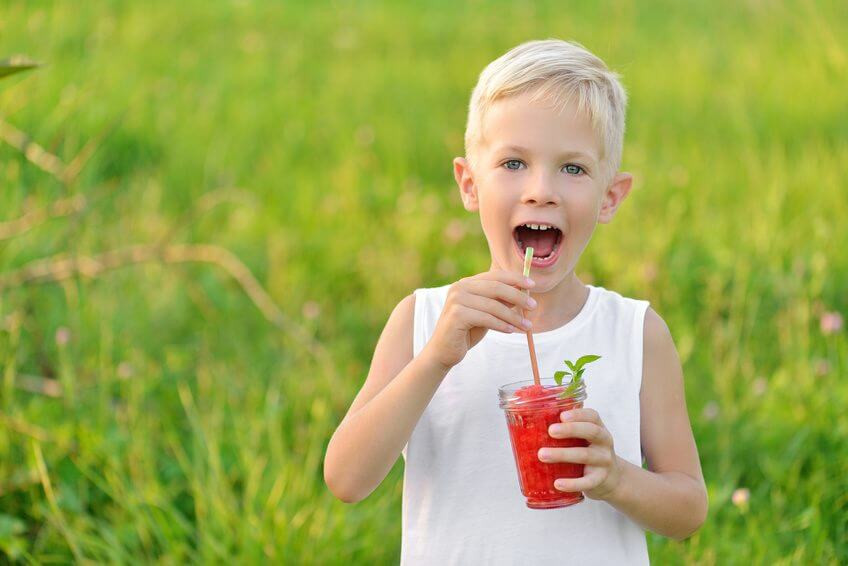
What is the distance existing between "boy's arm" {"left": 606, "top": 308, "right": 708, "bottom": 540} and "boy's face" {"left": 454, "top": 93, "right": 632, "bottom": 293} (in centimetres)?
22

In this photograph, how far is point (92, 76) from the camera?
5527 millimetres

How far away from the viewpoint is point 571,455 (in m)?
1.58

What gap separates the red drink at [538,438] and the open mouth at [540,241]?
0.73 feet

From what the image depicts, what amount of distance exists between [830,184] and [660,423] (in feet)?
9.16

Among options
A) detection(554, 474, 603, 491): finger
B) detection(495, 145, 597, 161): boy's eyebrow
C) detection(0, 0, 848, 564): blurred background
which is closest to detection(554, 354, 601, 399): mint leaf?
detection(554, 474, 603, 491): finger

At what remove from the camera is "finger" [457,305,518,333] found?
1.63m

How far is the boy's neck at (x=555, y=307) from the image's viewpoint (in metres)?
1.92

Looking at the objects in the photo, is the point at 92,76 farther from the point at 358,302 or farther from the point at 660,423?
the point at 660,423

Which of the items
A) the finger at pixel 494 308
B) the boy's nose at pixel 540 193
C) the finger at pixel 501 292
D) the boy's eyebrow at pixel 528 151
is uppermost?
the boy's eyebrow at pixel 528 151

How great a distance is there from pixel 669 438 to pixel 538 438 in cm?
37

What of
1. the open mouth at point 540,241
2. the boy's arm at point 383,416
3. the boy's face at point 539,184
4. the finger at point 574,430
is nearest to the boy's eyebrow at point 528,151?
the boy's face at point 539,184

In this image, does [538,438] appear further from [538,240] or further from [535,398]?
[538,240]

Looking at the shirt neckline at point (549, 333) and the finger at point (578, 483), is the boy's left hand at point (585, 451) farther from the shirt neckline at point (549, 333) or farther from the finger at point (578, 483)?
the shirt neckline at point (549, 333)

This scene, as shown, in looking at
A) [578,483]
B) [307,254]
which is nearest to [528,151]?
[578,483]
